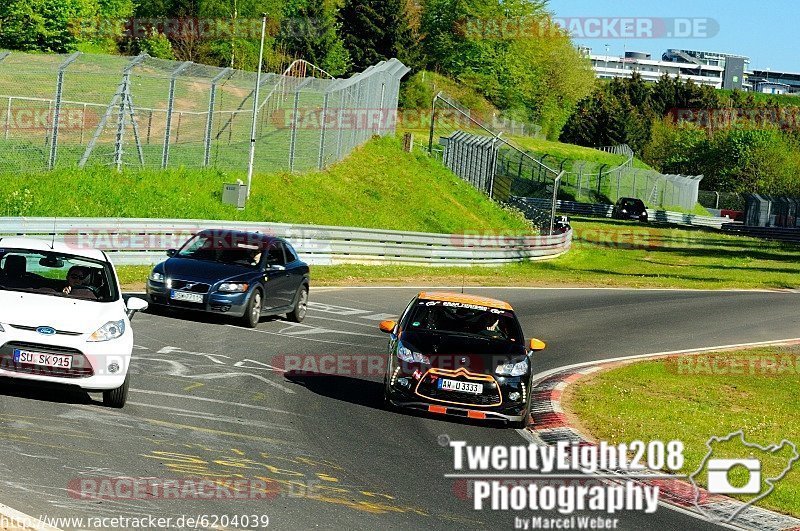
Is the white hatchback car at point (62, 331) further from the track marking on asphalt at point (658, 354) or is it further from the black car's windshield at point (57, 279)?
the track marking on asphalt at point (658, 354)

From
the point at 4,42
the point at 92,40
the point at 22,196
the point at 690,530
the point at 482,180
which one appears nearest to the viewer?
the point at 690,530

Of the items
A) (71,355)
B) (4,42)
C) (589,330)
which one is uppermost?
(4,42)

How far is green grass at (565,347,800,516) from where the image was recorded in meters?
13.7

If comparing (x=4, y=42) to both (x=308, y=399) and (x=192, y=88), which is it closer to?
(x=192, y=88)

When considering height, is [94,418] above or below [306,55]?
below

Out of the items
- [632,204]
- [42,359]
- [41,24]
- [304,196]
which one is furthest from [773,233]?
[42,359]

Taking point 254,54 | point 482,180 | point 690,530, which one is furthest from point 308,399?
point 254,54

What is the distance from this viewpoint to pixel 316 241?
31281mm

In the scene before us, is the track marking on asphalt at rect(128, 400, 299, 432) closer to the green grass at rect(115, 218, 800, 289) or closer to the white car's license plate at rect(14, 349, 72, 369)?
the white car's license plate at rect(14, 349, 72, 369)

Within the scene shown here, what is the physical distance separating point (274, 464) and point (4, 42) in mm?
59696

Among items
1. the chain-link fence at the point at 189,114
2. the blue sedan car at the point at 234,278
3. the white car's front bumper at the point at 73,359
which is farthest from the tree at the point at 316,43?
the white car's front bumper at the point at 73,359

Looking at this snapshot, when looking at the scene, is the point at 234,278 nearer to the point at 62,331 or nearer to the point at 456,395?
the point at 456,395

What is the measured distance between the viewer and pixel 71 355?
37.5 ft

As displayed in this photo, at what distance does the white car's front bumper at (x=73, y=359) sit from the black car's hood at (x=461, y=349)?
12.1 feet
